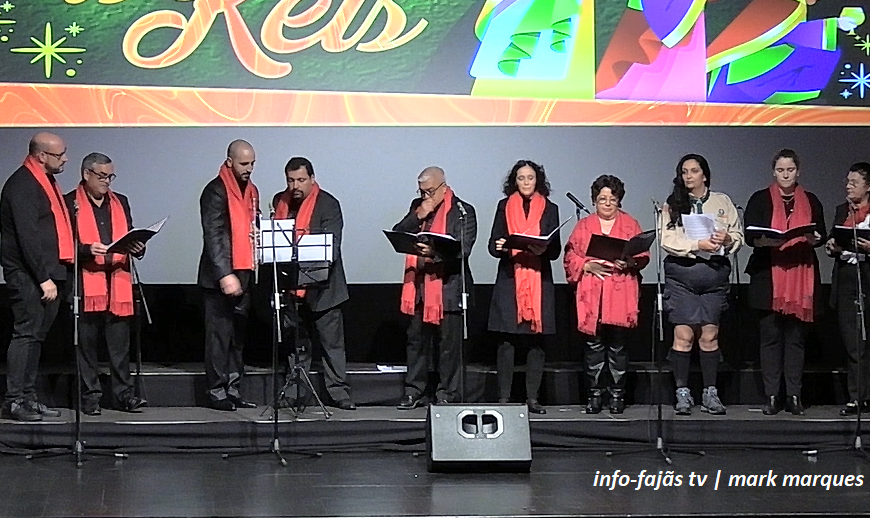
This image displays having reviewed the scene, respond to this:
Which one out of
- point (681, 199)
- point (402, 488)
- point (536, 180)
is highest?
point (536, 180)

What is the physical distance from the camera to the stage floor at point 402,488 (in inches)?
184

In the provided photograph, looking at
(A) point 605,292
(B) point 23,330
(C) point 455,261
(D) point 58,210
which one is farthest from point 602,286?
(B) point 23,330

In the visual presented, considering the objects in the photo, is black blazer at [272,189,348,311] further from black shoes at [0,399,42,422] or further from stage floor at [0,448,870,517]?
black shoes at [0,399,42,422]

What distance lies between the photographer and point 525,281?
614 cm

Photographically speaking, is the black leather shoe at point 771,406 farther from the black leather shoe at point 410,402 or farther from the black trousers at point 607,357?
the black leather shoe at point 410,402

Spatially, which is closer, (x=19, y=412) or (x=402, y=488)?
(x=402, y=488)

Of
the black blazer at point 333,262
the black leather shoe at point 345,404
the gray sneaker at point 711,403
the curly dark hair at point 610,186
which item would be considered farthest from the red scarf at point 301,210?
the gray sneaker at point 711,403

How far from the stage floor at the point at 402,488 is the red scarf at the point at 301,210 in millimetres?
1109

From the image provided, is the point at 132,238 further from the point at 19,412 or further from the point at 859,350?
the point at 859,350

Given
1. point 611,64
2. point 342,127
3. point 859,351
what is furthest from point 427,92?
point 859,351

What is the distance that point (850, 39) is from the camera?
698 cm

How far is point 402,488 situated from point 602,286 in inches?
64.6

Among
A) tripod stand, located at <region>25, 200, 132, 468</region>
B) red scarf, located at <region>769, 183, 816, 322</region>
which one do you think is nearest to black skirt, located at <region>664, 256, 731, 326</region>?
red scarf, located at <region>769, 183, 816, 322</region>

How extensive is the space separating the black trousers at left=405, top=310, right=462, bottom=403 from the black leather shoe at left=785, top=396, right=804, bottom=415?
1695mm
